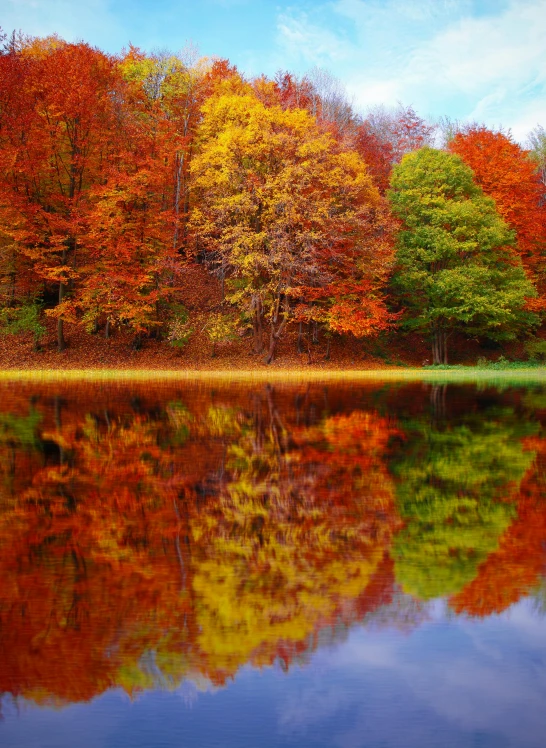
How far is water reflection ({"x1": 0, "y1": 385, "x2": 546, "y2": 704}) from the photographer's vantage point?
12.2 feet

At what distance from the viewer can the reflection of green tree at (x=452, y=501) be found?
5.05 meters

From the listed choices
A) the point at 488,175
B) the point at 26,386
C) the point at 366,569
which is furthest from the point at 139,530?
the point at 488,175

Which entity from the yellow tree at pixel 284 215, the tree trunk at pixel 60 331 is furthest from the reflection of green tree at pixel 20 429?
the yellow tree at pixel 284 215

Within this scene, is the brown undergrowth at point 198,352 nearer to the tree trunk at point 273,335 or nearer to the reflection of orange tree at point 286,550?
the tree trunk at point 273,335

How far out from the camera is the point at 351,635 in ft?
12.7

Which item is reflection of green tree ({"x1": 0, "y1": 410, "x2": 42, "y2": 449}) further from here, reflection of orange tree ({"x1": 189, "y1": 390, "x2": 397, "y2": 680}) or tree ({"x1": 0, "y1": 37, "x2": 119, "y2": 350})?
tree ({"x1": 0, "y1": 37, "x2": 119, "y2": 350})

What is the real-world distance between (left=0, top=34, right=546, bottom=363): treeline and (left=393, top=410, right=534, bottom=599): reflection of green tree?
82.8ft

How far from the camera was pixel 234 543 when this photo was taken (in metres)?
5.67

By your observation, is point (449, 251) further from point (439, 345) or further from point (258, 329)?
point (258, 329)

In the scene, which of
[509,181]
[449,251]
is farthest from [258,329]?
[509,181]

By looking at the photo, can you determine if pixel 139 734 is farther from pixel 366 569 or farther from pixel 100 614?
pixel 366 569

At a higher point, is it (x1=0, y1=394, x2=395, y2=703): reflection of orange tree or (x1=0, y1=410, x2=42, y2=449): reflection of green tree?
(x1=0, y1=410, x2=42, y2=449): reflection of green tree

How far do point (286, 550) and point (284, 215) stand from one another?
32.2 meters

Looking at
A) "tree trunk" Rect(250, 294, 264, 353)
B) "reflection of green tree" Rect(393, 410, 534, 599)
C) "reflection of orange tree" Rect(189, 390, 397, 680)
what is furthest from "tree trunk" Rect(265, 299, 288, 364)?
"reflection of orange tree" Rect(189, 390, 397, 680)
